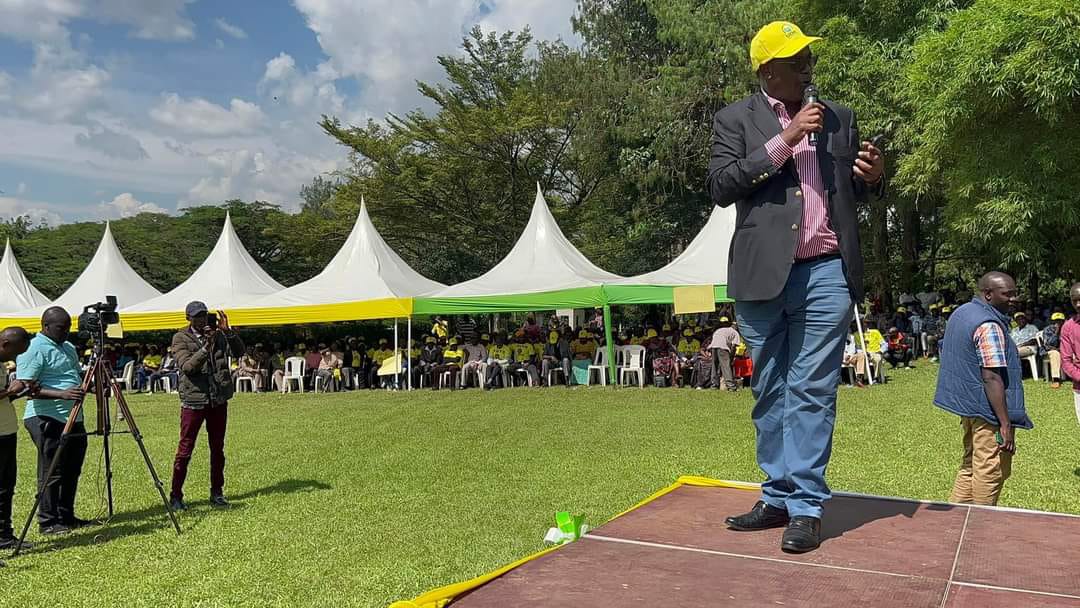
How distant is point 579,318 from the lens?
30984mm

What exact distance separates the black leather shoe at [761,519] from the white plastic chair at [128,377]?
76.1 feet

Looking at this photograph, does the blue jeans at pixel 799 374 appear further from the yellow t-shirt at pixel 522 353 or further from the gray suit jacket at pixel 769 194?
the yellow t-shirt at pixel 522 353

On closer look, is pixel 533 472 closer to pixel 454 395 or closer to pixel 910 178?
pixel 454 395

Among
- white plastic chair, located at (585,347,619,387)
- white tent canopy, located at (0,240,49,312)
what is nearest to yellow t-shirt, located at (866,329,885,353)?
white plastic chair, located at (585,347,619,387)

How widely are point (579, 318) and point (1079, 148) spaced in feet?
63.3

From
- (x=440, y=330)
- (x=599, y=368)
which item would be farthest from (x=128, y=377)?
(x=599, y=368)

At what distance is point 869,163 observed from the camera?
3.05m

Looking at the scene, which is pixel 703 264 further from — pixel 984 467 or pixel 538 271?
pixel 984 467

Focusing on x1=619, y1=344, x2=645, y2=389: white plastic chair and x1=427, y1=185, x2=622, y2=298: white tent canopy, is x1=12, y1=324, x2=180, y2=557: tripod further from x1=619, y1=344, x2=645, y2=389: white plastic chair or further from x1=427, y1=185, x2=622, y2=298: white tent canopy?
x1=619, y1=344, x2=645, y2=389: white plastic chair

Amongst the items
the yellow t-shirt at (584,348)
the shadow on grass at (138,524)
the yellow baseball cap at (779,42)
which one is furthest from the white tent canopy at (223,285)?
the yellow baseball cap at (779,42)

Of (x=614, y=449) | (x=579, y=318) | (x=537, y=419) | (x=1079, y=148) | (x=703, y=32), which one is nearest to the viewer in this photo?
(x=614, y=449)

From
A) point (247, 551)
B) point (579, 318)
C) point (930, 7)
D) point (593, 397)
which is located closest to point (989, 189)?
point (930, 7)

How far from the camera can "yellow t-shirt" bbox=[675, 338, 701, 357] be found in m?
17.5

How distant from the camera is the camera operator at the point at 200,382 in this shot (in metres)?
6.71
